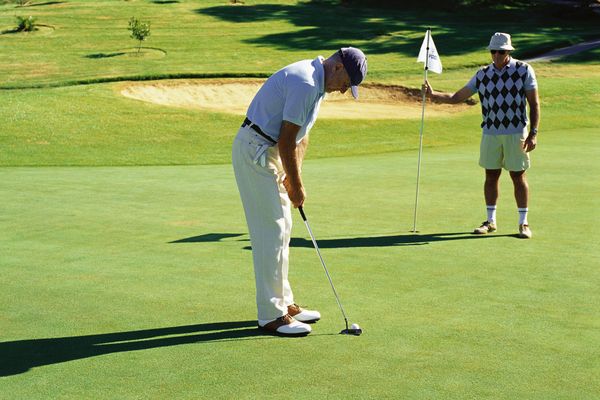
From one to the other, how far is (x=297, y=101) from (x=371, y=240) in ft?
12.7

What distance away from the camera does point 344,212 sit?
11641mm

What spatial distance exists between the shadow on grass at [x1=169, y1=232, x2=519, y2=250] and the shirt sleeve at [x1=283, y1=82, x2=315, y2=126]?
3.36 m

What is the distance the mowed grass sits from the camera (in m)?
5.34

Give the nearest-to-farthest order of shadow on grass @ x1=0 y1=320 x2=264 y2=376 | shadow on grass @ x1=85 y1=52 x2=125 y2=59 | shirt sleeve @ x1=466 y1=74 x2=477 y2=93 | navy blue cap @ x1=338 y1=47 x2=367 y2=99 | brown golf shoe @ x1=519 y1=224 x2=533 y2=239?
shadow on grass @ x1=0 y1=320 x2=264 y2=376, navy blue cap @ x1=338 y1=47 x2=367 y2=99, brown golf shoe @ x1=519 y1=224 x2=533 y2=239, shirt sleeve @ x1=466 y1=74 x2=477 y2=93, shadow on grass @ x1=85 y1=52 x2=125 y2=59

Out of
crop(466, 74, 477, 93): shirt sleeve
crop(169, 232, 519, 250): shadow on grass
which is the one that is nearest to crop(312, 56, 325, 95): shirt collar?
crop(169, 232, 519, 250): shadow on grass

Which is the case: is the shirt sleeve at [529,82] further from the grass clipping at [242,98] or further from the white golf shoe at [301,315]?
the grass clipping at [242,98]

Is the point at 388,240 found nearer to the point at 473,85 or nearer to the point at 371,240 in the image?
the point at 371,240

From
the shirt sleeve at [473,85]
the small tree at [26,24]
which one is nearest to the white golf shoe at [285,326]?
the shirt sleeve at [473,85]

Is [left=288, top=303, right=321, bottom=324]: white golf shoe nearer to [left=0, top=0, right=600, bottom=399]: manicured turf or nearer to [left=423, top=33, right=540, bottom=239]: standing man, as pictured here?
[left=0, top=0, right=600, bottom=399]: manicured turf

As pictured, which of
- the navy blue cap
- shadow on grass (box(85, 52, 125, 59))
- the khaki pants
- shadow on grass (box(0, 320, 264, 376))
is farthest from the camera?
shadow on grass (box(85, 52, 125, 59))

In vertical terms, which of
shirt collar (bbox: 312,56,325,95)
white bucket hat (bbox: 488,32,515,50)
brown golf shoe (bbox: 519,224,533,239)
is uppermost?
shirt collar (bbox: 312,56,325,95)

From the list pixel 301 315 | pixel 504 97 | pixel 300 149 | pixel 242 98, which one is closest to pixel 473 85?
pixel 504 97

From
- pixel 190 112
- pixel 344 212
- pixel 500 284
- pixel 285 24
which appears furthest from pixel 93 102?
pixel 285 24

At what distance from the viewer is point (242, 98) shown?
28.9 metres
